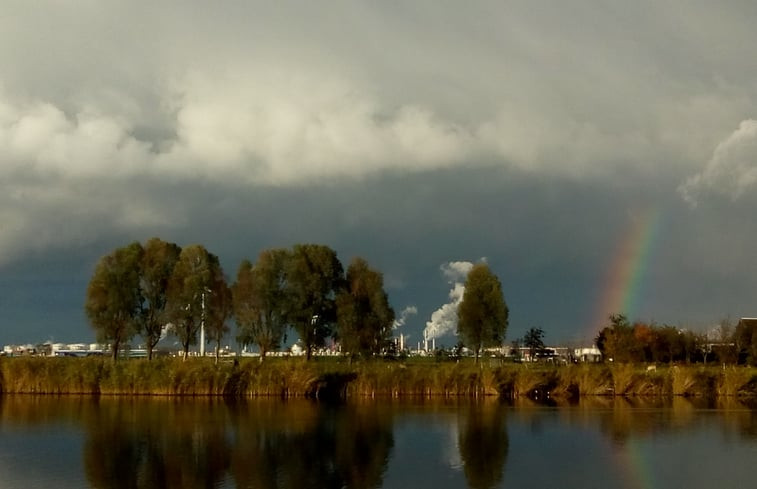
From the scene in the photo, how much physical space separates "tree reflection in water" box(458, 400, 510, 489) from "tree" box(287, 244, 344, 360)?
107ft

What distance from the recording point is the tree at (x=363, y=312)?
78.6 m

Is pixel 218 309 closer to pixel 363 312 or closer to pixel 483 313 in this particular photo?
pixel 363 312

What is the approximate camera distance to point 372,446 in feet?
109

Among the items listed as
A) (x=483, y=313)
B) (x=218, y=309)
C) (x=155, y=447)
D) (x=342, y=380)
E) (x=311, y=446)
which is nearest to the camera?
(x=155, y=447)

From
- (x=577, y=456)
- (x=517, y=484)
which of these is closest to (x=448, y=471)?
(x=517, y=484)

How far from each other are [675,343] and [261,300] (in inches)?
1754

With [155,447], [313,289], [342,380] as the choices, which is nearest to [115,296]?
[313,289]

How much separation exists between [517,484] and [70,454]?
1578 cm

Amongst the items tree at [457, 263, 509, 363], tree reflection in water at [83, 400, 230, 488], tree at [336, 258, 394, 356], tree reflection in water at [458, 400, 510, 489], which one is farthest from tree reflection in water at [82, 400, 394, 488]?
tree at [457, 263, 509, 363]

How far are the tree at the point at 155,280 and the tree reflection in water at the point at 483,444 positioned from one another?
36.6 metres

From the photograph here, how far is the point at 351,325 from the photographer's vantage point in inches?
3091

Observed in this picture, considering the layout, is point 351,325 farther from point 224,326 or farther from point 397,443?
point 397,443

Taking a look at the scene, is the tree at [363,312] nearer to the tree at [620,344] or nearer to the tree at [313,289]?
the tree at [313,289]

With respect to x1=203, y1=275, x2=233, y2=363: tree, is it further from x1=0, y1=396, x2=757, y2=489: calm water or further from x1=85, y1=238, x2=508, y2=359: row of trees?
x1=0, y1=396, x2=757, y2=489: calm water
